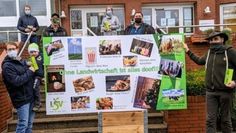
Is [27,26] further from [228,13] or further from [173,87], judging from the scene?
[228,13]

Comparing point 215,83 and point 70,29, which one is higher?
point 70,29

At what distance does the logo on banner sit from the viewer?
8.62 m

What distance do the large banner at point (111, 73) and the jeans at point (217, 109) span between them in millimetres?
1295

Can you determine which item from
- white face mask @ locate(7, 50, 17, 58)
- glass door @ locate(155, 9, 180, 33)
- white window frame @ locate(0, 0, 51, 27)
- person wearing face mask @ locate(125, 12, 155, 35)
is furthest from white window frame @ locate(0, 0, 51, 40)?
white face mask @ locate(7, 50, 17, 58)

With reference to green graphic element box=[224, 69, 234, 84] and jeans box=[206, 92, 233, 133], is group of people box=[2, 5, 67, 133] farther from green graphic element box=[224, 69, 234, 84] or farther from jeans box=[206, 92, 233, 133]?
green graphic element box=[224, 69, 234, 84]

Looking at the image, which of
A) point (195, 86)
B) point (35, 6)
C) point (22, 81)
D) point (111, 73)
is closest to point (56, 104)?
point (111, 73)

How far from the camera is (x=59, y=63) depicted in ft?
28.2

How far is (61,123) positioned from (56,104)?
75cm

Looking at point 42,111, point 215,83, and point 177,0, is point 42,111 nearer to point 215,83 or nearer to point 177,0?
point 215,83

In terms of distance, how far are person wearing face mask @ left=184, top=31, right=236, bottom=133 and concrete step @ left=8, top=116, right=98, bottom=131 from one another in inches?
106

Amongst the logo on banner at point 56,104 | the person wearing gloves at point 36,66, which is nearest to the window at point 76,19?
the logo on banner at point 56,104

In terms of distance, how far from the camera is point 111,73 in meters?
8.67

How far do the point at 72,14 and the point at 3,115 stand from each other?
7980mm

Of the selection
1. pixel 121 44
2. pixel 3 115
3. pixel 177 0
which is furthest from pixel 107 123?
pixel 177 0
